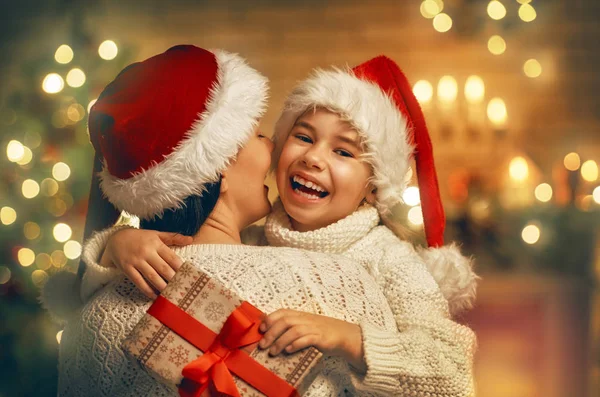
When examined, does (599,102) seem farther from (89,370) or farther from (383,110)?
(89,370)

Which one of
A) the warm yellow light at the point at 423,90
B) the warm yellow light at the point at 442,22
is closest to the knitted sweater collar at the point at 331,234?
Result: the warm yellow light at the point at 423,90

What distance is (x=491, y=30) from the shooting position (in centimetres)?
452

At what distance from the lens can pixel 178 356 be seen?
125 centimetres

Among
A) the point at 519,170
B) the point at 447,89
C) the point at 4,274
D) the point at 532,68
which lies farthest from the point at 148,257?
the point at 532,68

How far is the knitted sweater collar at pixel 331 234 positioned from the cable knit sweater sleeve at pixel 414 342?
0.27 feet

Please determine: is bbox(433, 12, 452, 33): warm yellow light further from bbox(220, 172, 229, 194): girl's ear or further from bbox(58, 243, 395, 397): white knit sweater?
bbox(58, 243, 395, 397): white knit sweater

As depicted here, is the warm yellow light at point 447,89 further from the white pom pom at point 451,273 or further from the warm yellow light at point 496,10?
the white pom pom at point 451,273

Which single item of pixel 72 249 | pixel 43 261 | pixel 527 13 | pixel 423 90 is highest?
pixel 527 13

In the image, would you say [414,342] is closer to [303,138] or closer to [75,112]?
[303,138]

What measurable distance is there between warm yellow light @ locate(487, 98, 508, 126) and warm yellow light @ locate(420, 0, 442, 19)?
67 centimetres

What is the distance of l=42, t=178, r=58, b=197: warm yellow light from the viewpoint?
2828 mm

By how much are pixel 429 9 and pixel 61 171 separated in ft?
8.69

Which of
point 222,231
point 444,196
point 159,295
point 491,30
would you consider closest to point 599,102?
point 491,30

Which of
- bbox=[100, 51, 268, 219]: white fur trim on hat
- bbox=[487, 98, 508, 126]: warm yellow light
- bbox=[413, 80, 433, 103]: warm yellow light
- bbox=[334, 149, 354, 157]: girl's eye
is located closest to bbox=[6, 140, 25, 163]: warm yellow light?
bbox=[100, 51, 268, 219]: white fur trim on hat
